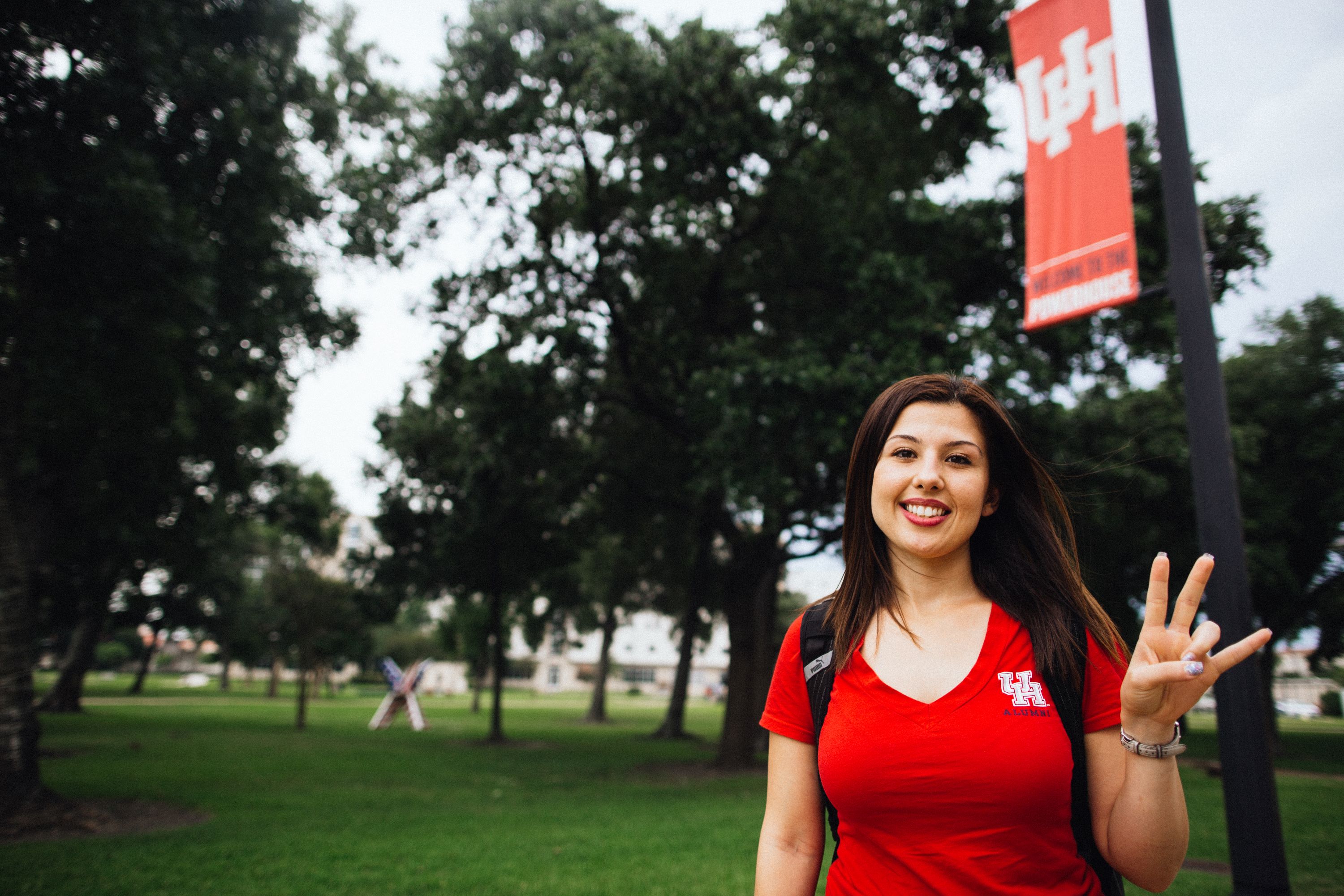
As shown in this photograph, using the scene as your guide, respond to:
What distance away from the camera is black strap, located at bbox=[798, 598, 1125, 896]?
1831 millimetres

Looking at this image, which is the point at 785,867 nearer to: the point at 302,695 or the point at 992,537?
the point at 992,537

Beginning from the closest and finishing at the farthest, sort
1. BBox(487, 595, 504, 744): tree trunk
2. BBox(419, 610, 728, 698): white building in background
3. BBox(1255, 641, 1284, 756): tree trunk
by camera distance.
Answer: BBox(1255, 641, 1284, 756): tree trunk
BBox(487, 595, 504, 744): tree trunk
BBox(419, 610, 728, 698): white building in background

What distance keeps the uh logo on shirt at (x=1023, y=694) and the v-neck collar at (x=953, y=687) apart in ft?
0.13

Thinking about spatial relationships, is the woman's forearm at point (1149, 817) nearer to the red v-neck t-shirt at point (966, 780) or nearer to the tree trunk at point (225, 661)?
the red v-neck t-shirt at point (966, 780)

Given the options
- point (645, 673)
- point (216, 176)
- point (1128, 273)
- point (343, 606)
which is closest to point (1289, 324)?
point (1128, 273)

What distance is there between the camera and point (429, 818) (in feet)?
34.2

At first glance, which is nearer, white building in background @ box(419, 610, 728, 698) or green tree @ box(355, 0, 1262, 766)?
green tree @ box(355, 0, 1262, 766)

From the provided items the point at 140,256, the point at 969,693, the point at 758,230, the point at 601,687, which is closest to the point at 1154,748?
the point at 969,693

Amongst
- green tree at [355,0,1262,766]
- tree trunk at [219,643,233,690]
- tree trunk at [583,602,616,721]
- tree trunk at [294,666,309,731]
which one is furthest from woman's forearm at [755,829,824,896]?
tree trunk at [219,643,233,690]

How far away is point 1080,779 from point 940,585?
54cm

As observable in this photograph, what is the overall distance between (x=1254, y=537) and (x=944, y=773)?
73.7ft

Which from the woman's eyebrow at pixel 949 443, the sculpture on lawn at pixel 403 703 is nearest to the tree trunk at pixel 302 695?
the sculpture on lawn at pixel 403 703

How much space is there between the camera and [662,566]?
25.7 m

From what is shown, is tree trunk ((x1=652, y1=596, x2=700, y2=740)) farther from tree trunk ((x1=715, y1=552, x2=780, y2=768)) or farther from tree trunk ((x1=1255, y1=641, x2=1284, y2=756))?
tree trunk ((x1=1255, y1=641, x2=1284, y2=756))
